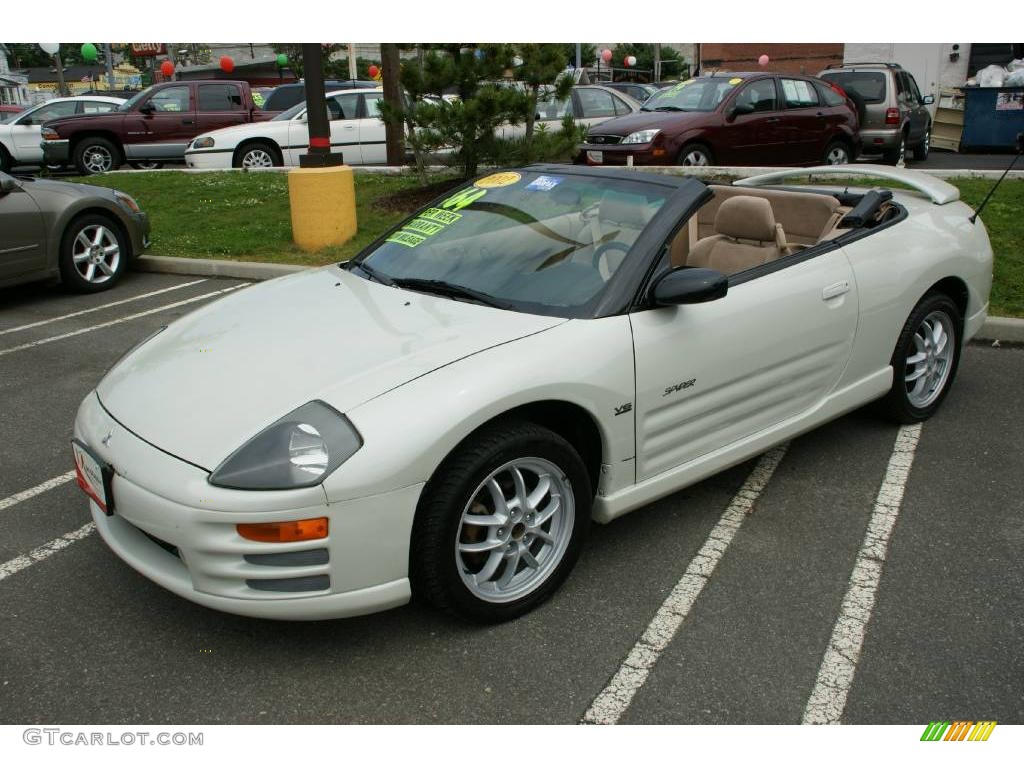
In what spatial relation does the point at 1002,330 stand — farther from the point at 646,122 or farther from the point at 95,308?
the point at 95,308

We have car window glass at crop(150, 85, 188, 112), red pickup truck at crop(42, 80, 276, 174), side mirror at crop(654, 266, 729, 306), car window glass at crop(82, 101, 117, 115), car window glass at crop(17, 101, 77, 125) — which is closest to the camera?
side mirror at crop(654, 266, 729, 306)

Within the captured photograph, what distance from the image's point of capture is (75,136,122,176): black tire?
14914 millimetres

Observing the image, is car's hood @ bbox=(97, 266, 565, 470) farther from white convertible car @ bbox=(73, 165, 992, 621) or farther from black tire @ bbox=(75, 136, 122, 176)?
black tire @ bbox=(75, 136, 122, 176)

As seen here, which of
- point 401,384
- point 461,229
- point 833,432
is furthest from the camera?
point 833,432

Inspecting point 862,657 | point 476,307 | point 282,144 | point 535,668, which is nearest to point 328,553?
point 535,668

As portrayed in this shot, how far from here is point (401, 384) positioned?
9.26 feet

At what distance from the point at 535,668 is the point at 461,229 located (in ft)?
6.22

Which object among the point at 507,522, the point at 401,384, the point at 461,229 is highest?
the point at 461,229

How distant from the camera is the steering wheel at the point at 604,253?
11.2ft

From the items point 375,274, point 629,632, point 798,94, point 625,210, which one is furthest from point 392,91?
point 629,632

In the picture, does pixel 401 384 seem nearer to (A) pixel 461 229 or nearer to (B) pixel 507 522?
(B) pixel 507 522

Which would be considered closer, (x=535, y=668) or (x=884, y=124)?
(x=535, y=668)

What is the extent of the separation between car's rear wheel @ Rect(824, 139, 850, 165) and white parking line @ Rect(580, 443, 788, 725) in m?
9.13

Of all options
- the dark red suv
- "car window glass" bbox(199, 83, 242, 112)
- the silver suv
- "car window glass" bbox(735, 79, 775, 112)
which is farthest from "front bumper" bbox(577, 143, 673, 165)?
"car window glass" bbox(199, 83, 242, 112)
